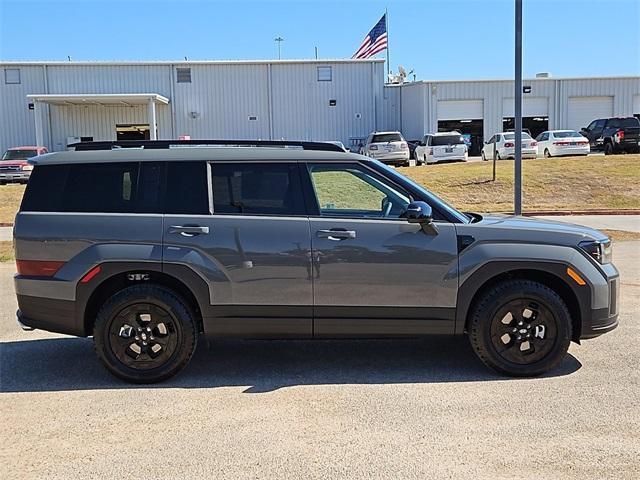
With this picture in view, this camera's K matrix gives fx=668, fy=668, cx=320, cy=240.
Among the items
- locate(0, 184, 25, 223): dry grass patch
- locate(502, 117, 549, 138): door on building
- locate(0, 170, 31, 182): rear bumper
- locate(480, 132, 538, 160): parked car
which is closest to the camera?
locate(0, 184, 25, 223): dry grass patch

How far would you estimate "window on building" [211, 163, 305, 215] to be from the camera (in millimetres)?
5258

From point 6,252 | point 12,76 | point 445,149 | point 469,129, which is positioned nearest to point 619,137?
point 445,149

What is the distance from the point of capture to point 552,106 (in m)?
46.1

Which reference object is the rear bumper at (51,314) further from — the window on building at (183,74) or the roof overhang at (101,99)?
the window on building at (183,74)

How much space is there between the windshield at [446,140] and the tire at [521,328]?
2634cm

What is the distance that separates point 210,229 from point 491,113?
142ft

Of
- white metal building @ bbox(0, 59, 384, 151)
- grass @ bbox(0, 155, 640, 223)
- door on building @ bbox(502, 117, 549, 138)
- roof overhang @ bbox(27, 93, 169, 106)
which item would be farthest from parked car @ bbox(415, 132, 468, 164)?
door on building @ bbox(502, 117, 549, 138)

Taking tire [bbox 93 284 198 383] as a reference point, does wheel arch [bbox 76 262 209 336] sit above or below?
above

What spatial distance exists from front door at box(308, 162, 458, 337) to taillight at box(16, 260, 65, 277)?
6.56 feet

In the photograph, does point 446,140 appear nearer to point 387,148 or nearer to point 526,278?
point 387,148

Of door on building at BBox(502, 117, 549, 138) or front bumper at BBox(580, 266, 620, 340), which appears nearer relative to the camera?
front bumper at BBox(580, 266, 620, 340)

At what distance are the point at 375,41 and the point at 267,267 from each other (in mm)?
39820

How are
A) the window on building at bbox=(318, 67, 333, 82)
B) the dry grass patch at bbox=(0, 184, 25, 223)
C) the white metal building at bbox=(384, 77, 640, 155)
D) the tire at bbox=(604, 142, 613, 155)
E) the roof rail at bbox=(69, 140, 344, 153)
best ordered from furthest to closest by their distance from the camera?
the white metal building at bbox=(384, 77, 640, 155) < the window on building at bbox=(318, 67, 333, 82) < the tire at bbox=(604, 142, 613, 155) < the dry grass patch at bbox=(0, 184, 25, 223) < the roof rail at bbox=(69, 140, 344, 153)

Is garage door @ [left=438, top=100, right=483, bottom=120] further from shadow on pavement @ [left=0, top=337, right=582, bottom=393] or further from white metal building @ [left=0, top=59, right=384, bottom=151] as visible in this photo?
shadow on pavement @ [left=0, top=337, right=582, bottom=393]
